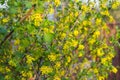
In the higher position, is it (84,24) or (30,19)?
(30,19)

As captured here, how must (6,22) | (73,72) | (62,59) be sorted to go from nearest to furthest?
1. (6,22)
2. (62,59)
3. (73,72)

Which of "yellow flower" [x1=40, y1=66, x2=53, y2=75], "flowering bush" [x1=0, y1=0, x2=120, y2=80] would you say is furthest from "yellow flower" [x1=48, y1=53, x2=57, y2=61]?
"yellow flower" [x1=40, y1=66, x2=53, y2=75]

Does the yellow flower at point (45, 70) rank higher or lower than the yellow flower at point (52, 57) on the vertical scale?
lower

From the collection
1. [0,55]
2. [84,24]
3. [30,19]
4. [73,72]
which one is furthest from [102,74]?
[30,19]

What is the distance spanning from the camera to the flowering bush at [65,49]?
11.5 ft

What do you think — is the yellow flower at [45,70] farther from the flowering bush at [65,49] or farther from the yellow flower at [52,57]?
the yellow flower at [52,57]

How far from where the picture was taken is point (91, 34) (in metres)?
4.10

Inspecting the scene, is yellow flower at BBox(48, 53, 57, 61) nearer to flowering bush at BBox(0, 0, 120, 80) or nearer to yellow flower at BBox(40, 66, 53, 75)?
flowering bush at BBox(0, 0, 120, 80)

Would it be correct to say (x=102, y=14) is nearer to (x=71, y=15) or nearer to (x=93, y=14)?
(x=93, y=14)

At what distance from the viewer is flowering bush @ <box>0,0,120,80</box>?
11.5 feet

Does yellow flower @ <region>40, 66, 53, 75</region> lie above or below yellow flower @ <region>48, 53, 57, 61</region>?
below

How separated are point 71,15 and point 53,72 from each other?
0.79 m

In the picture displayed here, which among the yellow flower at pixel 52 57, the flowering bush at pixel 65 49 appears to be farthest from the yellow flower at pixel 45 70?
the yellow flower at pixel 52 57

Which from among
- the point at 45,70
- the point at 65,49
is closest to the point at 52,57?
the point at 45,70
